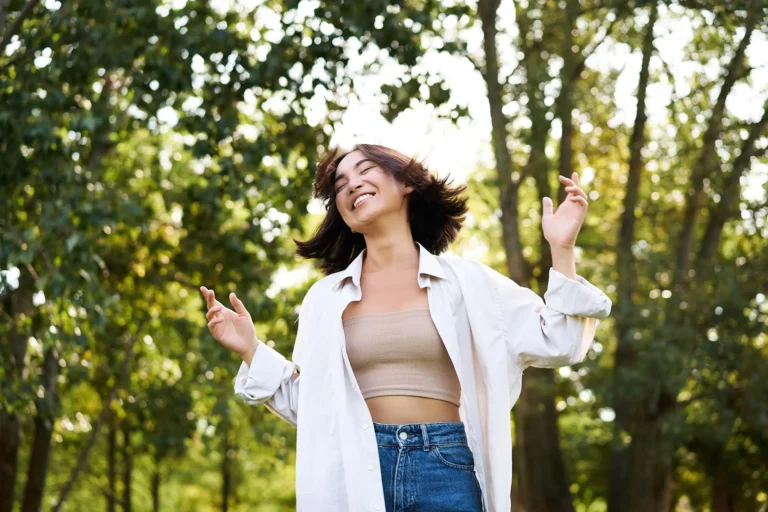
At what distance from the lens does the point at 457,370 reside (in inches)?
117

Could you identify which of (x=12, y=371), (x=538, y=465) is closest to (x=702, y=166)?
(x=538, y=465)

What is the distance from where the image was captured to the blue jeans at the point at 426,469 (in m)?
2.85

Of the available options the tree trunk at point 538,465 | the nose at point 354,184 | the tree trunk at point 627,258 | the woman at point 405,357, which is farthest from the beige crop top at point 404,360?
the tree trunk at point 538,465

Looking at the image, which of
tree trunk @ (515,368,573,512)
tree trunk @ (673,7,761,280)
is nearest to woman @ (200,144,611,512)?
tree trunk @ (673,7,761,280)

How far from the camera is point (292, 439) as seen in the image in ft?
38.5

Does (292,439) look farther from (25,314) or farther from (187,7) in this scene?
(187,7)

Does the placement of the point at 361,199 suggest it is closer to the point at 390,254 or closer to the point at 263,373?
the point at 390,254

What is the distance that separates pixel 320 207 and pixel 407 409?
1.06 metres

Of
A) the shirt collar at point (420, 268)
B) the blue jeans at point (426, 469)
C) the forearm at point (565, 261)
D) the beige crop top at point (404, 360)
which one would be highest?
the shirt collar at point (420, 268)

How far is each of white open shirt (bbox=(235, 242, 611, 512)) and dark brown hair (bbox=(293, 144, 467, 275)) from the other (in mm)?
321

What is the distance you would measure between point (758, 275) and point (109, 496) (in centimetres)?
1287

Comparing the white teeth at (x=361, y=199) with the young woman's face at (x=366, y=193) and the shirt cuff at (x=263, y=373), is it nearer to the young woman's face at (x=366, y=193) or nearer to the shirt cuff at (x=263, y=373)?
the young woman's face at (x=366, y=193)

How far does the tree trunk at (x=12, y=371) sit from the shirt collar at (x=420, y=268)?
15.3 ft

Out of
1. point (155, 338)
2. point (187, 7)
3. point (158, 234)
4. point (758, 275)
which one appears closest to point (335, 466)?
point (187, 7)
